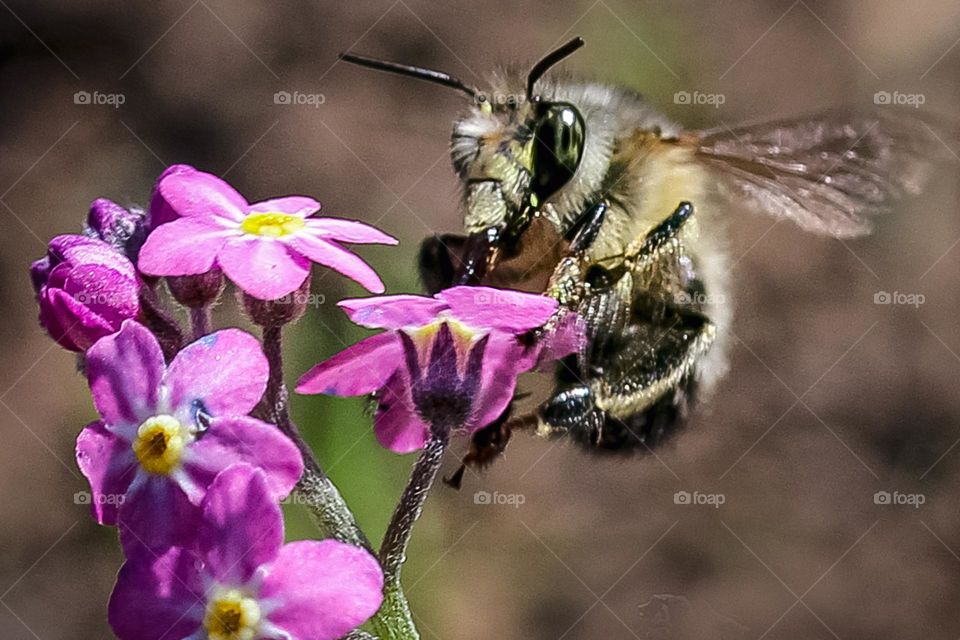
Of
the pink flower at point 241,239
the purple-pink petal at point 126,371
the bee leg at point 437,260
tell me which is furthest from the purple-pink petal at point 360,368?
the bee leg at point 437,260

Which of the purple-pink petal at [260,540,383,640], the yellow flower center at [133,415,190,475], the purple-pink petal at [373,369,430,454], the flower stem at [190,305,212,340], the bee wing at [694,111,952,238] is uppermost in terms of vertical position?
the bee wing at [694,111,952,238]

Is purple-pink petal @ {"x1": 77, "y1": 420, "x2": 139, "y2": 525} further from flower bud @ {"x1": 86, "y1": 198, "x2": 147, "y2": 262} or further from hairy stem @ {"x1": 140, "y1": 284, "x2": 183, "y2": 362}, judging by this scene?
flower bud @ {"x1": 86, "y1": 198, "x2": 147, "y2": 262}

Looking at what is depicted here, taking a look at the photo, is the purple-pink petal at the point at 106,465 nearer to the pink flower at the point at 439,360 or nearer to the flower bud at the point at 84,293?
the flower bud at the point at 84,293

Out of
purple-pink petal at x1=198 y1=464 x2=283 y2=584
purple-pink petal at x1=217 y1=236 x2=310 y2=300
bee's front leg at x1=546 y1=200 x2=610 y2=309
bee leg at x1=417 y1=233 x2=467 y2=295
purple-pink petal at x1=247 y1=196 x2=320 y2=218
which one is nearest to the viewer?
purple-pink petal at x1=198 y1=464 x2=283 y2=584

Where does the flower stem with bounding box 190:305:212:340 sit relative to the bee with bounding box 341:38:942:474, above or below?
below

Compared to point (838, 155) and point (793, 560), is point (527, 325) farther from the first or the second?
point (793, 560)

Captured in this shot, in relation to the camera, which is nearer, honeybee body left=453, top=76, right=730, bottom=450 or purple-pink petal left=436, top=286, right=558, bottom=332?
purple-pink petal left=436, top=286, right=558, bottom=332

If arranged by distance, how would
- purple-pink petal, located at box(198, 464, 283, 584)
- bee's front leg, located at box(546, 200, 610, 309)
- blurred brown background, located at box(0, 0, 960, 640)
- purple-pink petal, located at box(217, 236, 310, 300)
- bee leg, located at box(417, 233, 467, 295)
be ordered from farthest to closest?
blurred brown background, located at box(0, 0, 960, 640) → bee leg, located at box(417, 233, 467, 295) → bee's front leg, located at box(546, 200, 610, 309) → purple-pink petal, located at box(217, 236, 310, 300) → purple-pink petal, located at box(198, 464, 283, 584)

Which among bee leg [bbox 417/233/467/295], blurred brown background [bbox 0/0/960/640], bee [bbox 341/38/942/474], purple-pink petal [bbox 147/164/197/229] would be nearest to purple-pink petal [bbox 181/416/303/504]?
purple-pink petal [bbox 147/164/197/229]
